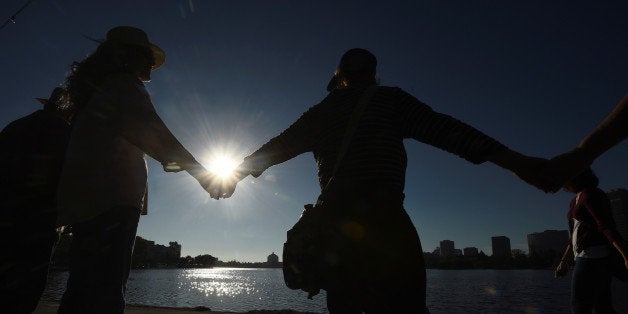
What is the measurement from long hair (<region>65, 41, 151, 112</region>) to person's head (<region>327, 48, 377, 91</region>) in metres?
1.70

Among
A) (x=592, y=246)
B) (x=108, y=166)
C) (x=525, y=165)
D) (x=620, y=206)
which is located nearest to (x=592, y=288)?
(x=592, y=246)

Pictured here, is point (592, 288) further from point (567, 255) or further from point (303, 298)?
point (303, 298)

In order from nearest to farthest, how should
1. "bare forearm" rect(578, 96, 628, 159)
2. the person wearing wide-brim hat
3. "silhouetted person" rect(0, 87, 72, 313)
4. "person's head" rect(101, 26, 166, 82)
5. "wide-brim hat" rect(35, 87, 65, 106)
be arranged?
1. "bare forearm" rect(578, 96, 628, 159)
2. the person wearing wide-brim hat
3. "person's head" rect(101, 26, 166, 82)
4. "silhouetted person" rect(0, 87, 72, 313)
5. "wide-brim hat" rect(35, 87, 65, 106)

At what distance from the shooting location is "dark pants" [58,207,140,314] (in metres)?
2.01

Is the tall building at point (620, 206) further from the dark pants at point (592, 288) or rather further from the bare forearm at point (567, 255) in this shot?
the dark pants at point (592, 288)

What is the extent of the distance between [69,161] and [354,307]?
2.15m

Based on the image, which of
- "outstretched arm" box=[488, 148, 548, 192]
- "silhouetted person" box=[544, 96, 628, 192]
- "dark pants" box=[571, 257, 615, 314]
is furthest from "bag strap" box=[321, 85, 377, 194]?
"dark pants" box=[571, 257, 615, 314]

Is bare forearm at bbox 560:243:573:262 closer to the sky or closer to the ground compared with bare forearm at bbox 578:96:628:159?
closer to the ground

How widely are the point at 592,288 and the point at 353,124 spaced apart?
14.6 feet

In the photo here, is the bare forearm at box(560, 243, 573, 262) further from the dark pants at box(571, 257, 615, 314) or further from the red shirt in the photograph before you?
the dark pants at box(571, 257, 615, 314)

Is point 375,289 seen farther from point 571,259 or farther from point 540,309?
point 540,309

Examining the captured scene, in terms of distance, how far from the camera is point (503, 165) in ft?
6.43

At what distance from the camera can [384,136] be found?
205 centimetres

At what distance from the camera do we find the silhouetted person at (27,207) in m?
2.80
